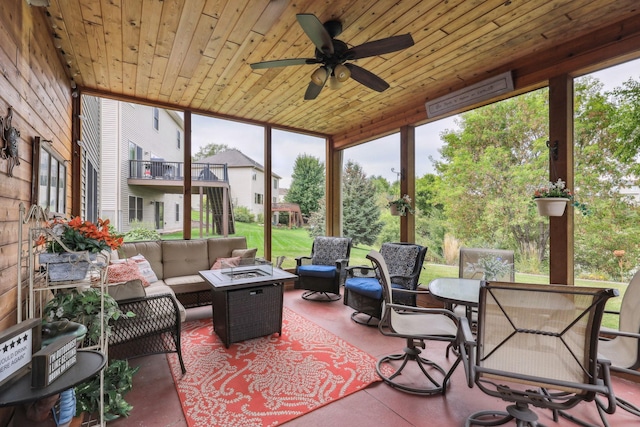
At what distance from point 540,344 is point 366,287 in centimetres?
213

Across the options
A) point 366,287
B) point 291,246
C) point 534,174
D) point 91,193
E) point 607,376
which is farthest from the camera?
point 291,246

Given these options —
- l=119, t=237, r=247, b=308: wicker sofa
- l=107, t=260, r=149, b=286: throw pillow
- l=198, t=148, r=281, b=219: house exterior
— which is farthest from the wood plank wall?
l=198, t=148, r=281, b=219: house exterior

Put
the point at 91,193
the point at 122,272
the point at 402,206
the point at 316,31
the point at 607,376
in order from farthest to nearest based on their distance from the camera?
the point at 91,193 → the point at 402,206 → the point at 122,272 → the point at 316,31 → the point at 607,376

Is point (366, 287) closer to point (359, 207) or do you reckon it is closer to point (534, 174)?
point (534, 174)

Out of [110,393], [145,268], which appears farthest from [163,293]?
[145,268]

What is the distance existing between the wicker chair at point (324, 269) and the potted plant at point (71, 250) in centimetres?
283

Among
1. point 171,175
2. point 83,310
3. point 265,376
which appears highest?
point 171,175

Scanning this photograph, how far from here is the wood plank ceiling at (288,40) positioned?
233cm

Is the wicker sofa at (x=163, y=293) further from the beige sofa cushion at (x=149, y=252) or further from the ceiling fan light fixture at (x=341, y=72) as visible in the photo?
the ceiling fan light fixture at (x=341, y=72)

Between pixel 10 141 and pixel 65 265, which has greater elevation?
pixel 10 141

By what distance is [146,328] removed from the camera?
2.38 meters

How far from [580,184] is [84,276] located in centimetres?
425

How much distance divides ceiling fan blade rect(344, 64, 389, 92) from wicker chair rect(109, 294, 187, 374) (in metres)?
2.56

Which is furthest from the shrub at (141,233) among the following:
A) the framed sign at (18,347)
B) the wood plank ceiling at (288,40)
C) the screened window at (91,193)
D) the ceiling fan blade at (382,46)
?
the ceiling fan blade at (382,46)
